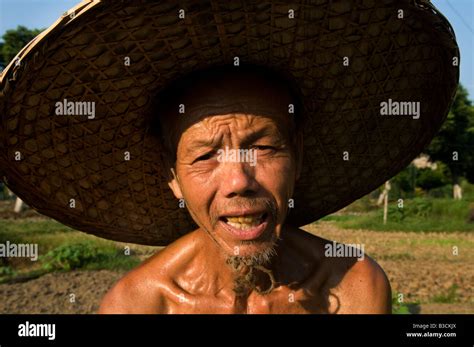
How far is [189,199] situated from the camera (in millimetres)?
1732

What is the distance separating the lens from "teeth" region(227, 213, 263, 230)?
5.29ft

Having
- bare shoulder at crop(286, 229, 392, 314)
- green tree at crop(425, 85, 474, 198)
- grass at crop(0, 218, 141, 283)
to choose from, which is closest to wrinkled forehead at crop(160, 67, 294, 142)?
bare shoulder at crop(286, 229, 392, 314)

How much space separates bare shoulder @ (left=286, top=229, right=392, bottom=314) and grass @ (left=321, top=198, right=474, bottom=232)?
15664 mm

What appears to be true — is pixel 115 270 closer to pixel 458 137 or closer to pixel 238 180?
pixel 238 180

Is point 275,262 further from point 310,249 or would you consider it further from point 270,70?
point 270,70

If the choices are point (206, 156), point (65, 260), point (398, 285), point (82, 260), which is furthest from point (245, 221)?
point (82, 260)

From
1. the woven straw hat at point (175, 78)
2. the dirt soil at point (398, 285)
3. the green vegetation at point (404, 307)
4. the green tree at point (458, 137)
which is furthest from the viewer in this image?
the green tree at point (458, 137)

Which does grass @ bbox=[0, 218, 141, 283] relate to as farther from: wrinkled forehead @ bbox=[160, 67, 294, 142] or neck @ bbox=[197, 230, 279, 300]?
wrinkled forehead @ bbox=[160, 67, 294, 142]

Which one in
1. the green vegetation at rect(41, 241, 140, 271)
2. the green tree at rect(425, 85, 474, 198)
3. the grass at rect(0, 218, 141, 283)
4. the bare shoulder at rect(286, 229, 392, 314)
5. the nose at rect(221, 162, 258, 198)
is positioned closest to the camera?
the nose at rect(221, 162, 258, 198)

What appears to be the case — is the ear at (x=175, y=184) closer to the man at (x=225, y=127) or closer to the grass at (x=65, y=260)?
the man at (x=225, y=127)

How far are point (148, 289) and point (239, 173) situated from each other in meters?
0.63

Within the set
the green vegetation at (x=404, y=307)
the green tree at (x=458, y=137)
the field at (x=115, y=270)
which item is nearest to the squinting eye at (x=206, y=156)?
the field at (x=115, y=270)

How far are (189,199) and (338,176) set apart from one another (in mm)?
717

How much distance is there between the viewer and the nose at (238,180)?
1573mm
